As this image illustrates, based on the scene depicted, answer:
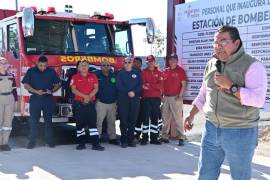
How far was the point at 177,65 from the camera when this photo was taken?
9031 millimetres

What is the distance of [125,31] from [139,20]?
389mm

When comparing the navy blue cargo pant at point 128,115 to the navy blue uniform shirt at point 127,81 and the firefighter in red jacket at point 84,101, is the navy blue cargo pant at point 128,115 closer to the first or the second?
the navy blue uniform shirt at point 127,81

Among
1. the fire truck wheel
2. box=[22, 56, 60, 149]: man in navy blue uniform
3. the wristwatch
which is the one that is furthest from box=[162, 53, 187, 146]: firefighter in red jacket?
the wristwatch

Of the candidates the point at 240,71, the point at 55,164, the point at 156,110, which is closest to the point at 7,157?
the point at 55,164

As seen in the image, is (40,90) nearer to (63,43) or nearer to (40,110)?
(40,110)

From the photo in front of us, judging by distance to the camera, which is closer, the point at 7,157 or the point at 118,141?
the point at 7,157

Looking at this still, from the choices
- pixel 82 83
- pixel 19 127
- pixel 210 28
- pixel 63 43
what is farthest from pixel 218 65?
pixel 19 127

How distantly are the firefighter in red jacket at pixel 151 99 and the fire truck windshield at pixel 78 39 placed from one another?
1.10 metres

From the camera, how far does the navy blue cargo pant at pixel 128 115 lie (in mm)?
8656

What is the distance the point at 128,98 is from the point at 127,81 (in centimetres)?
32

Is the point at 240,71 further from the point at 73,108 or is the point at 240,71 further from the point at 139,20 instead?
the point at 139,20

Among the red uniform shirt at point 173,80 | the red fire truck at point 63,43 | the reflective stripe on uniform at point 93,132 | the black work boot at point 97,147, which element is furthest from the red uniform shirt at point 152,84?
the black work boot at point 97,147

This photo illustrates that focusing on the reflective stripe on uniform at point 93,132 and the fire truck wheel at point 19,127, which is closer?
the reflective stripe on uniform at point 93,132

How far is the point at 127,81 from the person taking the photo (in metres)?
8.58
